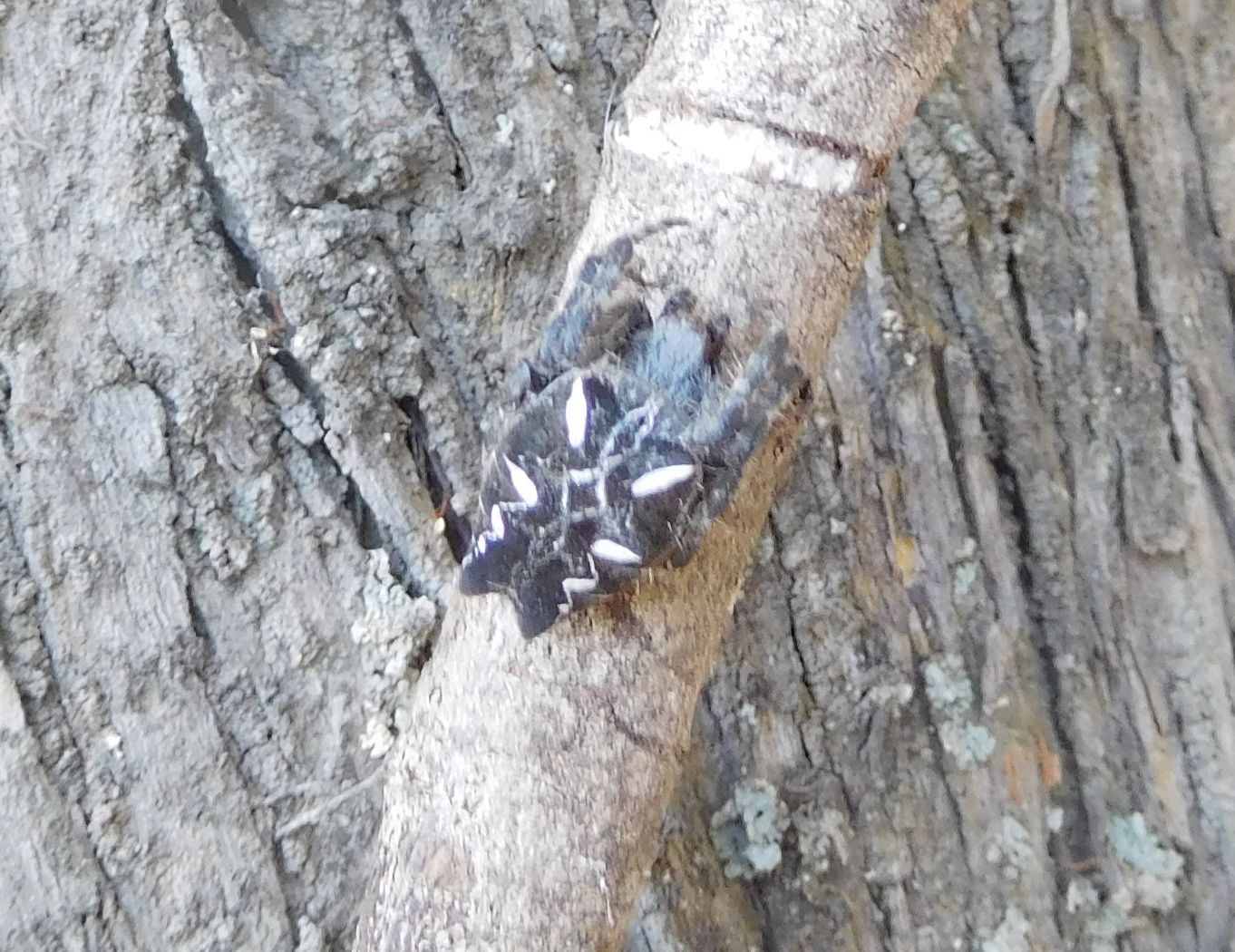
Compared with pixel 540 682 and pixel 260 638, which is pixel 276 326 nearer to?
pixel 260 638

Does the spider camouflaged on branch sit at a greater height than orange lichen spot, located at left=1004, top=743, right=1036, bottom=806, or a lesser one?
greater

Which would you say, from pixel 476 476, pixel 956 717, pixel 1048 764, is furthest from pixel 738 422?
pixel 1048 764

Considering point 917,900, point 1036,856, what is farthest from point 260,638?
point 1036,856

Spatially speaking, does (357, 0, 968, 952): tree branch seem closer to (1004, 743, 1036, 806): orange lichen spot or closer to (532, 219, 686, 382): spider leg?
(532, 219, 686, 382): spider leg

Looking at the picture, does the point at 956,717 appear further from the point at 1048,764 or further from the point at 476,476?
the point at 476,476

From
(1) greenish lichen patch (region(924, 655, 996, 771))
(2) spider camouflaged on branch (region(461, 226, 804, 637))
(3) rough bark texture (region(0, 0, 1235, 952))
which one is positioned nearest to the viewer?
(2) spider camouflaged on branch (region(461, 226, 804, 637))

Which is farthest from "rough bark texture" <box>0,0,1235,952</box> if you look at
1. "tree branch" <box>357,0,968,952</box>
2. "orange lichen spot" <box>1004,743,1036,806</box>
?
"tree branch" <box>357,0,968,952</box>

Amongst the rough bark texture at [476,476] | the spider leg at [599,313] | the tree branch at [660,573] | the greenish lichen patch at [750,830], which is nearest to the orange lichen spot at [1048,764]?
the rough bark texture at [476,476]
